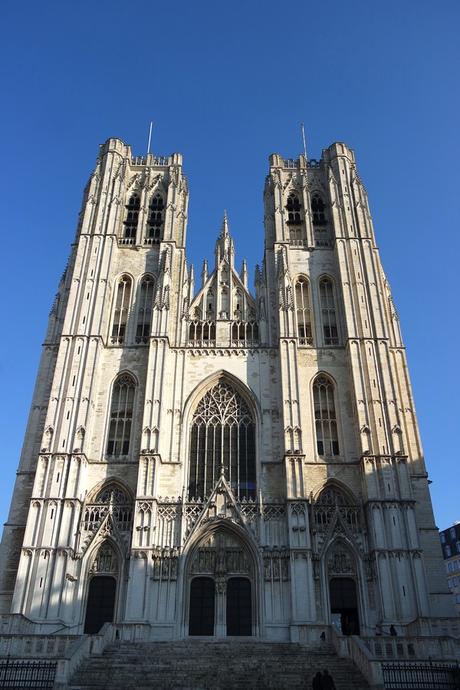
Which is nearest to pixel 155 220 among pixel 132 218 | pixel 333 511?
pixel 132 218

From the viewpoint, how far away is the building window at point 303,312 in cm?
3275

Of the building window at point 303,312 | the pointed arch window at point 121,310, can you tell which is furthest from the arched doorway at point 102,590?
the building window at point 303,312

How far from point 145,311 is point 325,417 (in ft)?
38.0

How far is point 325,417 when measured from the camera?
3036 cm

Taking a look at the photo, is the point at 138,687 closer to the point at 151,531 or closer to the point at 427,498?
the point at 151,531

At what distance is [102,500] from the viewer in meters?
27.8

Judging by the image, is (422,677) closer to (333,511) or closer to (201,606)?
(333,511)

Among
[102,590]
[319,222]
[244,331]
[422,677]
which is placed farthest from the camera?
[319,222]

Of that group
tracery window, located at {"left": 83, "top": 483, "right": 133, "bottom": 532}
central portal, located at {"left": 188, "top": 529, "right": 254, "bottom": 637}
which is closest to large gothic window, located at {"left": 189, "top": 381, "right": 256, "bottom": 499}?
central portal, located at {"left": 188, "top": 529, "right": 254, "bottom": 637}

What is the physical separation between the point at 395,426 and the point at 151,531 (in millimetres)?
12048

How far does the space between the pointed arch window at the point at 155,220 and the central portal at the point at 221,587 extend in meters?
18.3

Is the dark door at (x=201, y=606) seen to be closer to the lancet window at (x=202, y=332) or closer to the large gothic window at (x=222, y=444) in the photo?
the large gothic window at (x=222, y=444)

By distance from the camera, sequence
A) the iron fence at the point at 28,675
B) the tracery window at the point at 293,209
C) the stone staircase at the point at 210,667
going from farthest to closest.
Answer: the tracery window at the point at 293,209
the stone staircase at the point at 210,667
the iron fence at the point at 28,675

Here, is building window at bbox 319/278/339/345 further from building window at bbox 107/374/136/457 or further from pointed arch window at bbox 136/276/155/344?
building window at bbox 107/374/136/457
